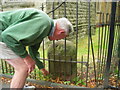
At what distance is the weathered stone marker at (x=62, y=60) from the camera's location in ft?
9.93

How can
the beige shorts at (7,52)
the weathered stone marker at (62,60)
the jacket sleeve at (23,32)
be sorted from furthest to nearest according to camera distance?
the weathered stone marker at (62,60) < the beige shorts at (7,52) < the jacket sleeve at (23,32)

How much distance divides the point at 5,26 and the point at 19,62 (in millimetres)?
491

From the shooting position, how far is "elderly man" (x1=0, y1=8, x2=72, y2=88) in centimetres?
179

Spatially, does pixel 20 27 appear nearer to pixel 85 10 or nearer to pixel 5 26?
pixel 5 26

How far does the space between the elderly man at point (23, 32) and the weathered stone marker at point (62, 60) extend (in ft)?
3.25

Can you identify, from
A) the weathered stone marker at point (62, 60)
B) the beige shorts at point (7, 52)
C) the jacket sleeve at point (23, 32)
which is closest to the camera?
the jacket sleeve at point (23, 32)

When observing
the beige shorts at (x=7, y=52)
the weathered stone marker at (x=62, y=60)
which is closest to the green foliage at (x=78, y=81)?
the weathered stone marker at (x=62, y=60)

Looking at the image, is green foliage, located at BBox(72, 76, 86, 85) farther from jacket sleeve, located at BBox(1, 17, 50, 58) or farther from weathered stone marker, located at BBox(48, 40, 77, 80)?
jacket sleeve, located at BBox(1, 17, 50, 58)

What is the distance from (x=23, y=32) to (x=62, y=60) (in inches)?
55.5

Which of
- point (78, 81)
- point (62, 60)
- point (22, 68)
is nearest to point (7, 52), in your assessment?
point (22, 68)

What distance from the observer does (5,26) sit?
1.96m

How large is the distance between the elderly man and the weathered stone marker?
99cm

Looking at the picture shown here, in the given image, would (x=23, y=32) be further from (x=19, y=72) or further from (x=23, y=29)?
(x=19, y=72)

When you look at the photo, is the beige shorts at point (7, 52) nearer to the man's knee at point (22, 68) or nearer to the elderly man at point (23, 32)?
the elderly man at point (23, 32)
